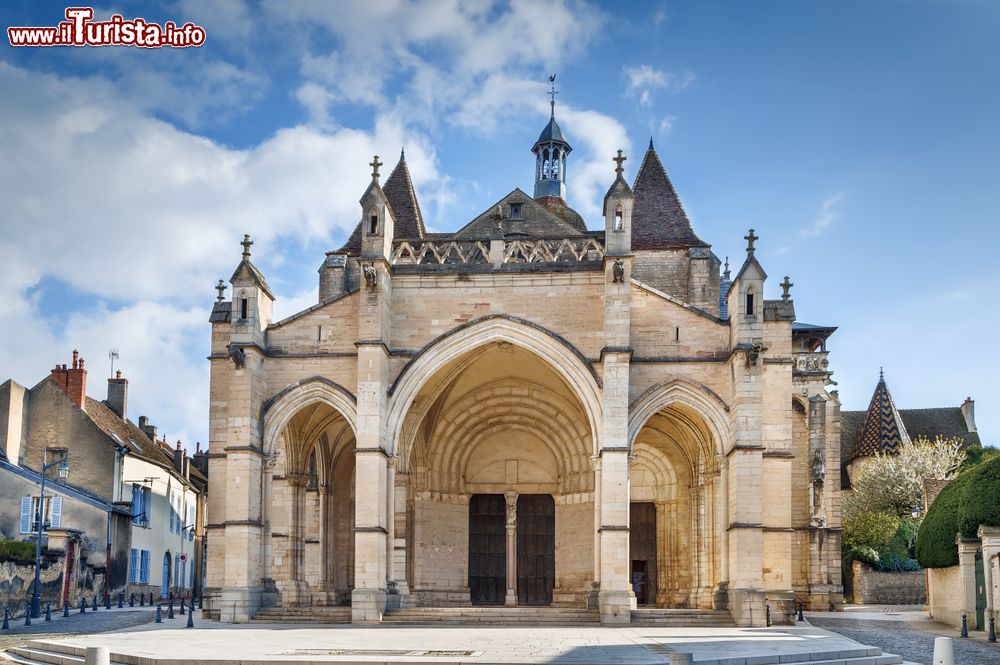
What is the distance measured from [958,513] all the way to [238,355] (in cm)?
1429

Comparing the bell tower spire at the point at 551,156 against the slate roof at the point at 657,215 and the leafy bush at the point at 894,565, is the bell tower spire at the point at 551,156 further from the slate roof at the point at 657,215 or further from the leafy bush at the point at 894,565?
the leafy bush at the point at 894,565

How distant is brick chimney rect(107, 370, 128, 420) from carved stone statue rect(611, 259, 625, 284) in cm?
2308

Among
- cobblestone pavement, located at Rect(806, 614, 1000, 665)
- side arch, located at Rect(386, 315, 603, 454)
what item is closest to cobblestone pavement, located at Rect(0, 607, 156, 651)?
side arch, located at Rect(386, 315, 603, 454)

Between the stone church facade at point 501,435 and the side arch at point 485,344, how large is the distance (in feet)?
0.13

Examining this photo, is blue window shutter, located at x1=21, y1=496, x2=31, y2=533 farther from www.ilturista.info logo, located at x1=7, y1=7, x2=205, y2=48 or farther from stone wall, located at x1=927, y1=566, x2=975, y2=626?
stone wall, located at x1=927, y1=566, x2=975, y2=626

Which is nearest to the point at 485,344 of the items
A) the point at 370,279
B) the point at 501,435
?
the point at 370,279

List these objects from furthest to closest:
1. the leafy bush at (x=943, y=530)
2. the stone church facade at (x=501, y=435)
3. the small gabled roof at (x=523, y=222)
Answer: the small gabled roof at (x=523, y=222), the leafy bush at (x=943, y=530), the stone church facade at (x=501, y=435)

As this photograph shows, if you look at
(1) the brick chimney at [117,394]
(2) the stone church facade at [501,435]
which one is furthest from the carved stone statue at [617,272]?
(1) the brick chimney at [117,394]

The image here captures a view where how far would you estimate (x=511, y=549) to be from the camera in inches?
961

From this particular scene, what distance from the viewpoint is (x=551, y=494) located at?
25797 mm

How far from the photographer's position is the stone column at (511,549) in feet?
78.5

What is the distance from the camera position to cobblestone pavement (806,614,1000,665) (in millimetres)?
15211

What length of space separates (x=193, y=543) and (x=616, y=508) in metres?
26.4

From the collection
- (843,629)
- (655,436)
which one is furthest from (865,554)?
(843,629)
